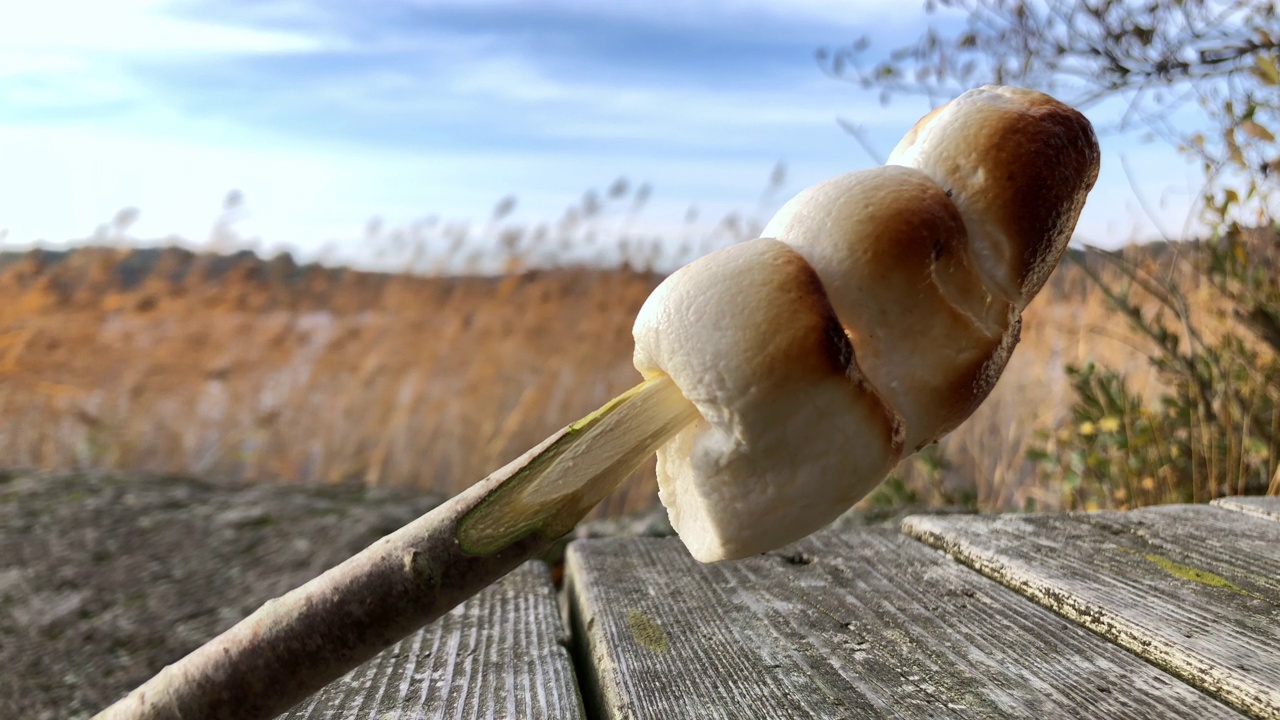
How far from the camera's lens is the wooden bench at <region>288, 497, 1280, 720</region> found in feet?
2.68

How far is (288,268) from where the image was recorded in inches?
215

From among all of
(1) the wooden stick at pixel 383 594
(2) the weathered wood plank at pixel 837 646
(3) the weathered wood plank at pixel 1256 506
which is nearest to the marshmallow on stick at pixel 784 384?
(1) the wooden stick at pixel 383 594

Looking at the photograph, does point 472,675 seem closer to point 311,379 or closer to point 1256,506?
point 1256,506

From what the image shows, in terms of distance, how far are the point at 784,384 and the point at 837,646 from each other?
1.31ft

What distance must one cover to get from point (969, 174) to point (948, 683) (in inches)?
17.4

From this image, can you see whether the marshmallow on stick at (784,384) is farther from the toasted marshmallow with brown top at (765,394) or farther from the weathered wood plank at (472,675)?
the weathered wood plank at (472,675)

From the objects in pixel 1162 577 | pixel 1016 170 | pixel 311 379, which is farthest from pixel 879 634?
pixel 311 379

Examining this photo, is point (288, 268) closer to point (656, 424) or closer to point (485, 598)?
point (485, 598)

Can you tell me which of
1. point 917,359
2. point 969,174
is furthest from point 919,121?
point 917,359

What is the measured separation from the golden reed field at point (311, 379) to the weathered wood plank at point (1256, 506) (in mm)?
2838

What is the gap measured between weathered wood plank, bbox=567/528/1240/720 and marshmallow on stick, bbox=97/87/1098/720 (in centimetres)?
17

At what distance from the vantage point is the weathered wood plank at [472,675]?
0.84 m

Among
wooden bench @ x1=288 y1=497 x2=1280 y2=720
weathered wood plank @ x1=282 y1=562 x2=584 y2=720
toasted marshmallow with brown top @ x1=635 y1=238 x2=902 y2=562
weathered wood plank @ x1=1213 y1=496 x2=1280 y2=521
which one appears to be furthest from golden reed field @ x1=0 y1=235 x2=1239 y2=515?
toasted marshmallow with brown top @ x1=635 y1=238 x2=902 y2=562

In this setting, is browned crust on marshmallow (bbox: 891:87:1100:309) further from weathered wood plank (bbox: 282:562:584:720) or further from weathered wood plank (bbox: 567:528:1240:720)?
weathered wood plank (bbox: 282:562:584:720)
